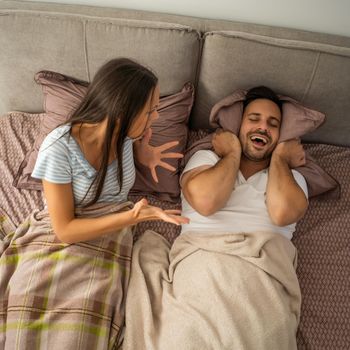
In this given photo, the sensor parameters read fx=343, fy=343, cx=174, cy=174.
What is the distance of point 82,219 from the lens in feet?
3.70

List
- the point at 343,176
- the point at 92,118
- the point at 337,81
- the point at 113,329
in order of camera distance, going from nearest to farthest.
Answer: the point at 92,118 → the point at 113,329 → the point at 337,81 → the point at 343,176

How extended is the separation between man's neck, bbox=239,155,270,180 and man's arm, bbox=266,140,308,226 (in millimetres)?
73

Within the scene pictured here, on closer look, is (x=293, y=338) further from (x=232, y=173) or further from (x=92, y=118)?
(x=92, y=118)

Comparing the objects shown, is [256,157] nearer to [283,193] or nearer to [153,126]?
[283,193]

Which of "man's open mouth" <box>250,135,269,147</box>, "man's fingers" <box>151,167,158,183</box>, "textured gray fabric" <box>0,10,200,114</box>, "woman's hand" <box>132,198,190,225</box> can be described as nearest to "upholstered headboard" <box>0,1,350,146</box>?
"textured gray fabric" <box>0,10,200,114</box>

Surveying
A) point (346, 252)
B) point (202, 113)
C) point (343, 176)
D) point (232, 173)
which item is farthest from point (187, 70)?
point (346, 252)

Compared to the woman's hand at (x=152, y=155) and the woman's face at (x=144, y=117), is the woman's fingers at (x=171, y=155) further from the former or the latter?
the woman's face at (x=144, y=117)

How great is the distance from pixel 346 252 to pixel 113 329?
38.9 inches

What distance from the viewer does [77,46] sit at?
145 centimetres

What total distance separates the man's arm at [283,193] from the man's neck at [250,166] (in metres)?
0.07

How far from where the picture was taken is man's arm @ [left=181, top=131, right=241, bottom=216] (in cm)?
132

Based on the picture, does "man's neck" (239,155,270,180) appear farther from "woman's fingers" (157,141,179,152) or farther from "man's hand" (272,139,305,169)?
"woman's fingers" (157,141,179,152)

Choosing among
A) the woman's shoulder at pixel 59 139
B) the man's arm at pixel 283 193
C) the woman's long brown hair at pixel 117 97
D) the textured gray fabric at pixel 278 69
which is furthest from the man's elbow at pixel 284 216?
the woman's shoulder at pixel 59 139

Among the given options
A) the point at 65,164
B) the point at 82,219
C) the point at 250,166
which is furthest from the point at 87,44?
the point at 250,166
